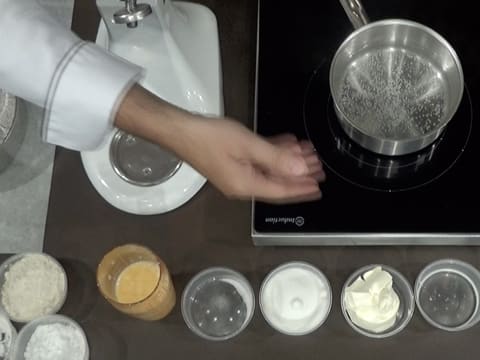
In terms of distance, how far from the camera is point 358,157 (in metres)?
0.86

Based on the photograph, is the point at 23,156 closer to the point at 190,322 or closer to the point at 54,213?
the point at 54,213

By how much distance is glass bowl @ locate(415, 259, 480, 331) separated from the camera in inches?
31.9

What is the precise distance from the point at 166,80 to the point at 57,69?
249 millimetres

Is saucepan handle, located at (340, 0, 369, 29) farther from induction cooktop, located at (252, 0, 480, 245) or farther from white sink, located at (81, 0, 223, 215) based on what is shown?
white sink, located at (81, 0, 223, 215)

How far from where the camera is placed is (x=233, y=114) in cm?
93

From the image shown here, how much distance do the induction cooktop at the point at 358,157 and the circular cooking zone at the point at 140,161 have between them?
5.3 inches

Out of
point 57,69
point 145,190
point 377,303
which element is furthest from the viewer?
point 145,190

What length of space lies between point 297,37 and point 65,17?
14.5 inches

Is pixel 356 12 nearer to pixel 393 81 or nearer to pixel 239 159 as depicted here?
pixel 393 81

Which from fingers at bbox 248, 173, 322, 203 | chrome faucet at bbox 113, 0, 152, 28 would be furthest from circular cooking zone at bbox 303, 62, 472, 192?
chrome faucet at bbox 113, 0, 152, 28

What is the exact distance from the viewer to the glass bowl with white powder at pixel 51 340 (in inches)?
32.4

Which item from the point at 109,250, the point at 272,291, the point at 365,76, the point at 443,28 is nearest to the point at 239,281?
the point at 272,291

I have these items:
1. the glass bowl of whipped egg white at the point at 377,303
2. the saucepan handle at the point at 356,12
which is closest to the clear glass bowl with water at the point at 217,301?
the glass bowl of whipped egg white at the point at 377,303

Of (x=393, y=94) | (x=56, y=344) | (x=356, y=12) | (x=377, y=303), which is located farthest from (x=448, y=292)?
(x=56, y=344)
